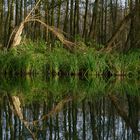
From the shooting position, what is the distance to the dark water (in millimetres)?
5926

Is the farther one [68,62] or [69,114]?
[68,62]

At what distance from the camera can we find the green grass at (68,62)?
18234 millimetres

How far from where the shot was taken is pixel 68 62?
60.1 feet

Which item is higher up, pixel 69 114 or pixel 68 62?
pixel 69 114

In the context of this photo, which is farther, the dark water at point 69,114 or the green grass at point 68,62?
the green grass at point 68,62

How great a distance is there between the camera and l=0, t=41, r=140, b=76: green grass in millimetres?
18234

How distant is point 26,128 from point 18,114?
1.32 m

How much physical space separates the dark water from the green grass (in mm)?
6518

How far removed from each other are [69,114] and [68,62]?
10.7 m

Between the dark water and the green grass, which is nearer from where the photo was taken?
the dark water

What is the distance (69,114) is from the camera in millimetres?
7672

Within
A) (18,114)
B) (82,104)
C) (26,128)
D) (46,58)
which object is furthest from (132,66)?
(26,128)

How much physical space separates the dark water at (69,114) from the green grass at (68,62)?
6518mm

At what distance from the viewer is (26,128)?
21.1ft
